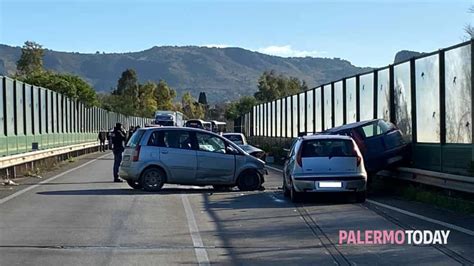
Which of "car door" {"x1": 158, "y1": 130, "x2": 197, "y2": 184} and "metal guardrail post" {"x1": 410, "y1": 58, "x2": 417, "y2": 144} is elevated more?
"metal guardrail post" {"x1": 410, "y1": 58, "x2": 417, "y2": 144}

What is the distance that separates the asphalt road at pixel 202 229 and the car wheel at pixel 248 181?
101 cm

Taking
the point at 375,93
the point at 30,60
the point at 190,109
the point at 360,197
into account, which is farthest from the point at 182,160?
the point at 190,109


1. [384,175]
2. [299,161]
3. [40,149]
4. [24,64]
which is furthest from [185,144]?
[24,64]

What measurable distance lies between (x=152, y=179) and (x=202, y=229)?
790 centimetres

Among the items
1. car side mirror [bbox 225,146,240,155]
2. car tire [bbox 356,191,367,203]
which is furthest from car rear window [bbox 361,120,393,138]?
car side mirror [bbox 225,146,240,155]

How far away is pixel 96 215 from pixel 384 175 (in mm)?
9449

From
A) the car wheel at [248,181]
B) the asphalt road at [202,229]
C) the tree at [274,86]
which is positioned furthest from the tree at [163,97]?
the asphalt road at [202,229]

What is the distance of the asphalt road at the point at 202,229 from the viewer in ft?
35.7

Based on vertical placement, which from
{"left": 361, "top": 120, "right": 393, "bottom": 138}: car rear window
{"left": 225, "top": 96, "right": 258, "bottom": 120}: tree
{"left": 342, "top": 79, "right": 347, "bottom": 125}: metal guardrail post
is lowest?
{"left": 361, "top": 120, "right": 393, "bottom": 138}: car rear window

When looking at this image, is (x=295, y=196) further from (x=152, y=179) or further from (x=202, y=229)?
(x=202, y=229)

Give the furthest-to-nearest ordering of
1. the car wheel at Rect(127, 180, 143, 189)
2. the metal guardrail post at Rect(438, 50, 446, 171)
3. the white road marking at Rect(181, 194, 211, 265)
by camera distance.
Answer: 1. the car wheel at Rect(127, 180, 143, 189)
2. the metal guardrail post at Rect(438, 50, 446, 171)
3. the white road marking at Rect(181, 194, 211, 265)

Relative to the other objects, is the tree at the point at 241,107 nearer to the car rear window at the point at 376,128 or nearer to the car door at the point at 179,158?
the car rear window at the point at 376,128

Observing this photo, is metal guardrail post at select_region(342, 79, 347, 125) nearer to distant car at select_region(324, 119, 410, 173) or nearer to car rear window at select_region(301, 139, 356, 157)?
distant car at select_region(324, 119, 410, 173)

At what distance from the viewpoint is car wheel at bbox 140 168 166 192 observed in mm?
21547
